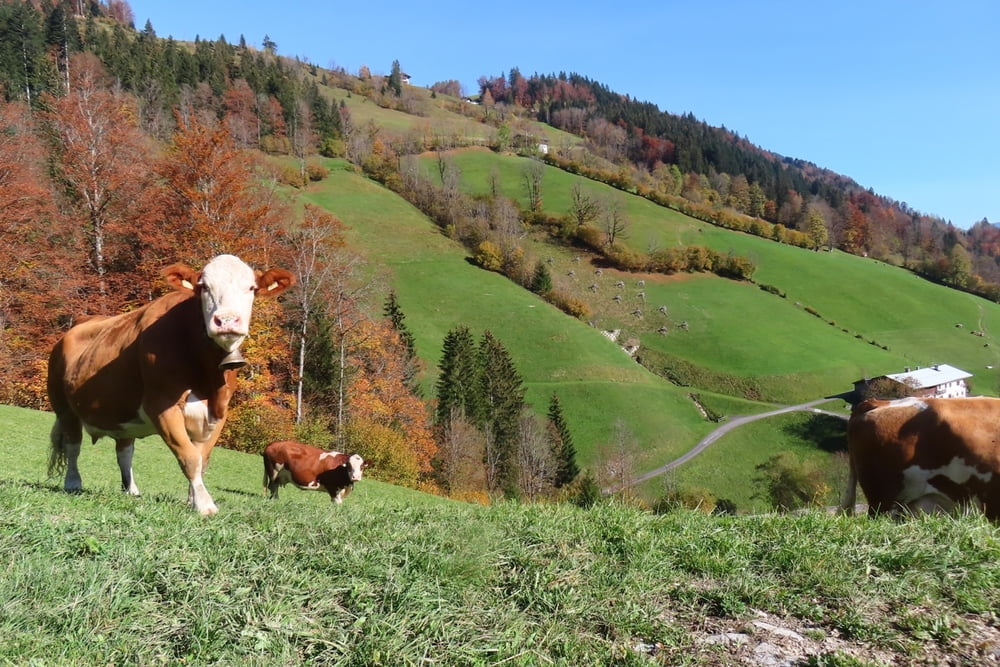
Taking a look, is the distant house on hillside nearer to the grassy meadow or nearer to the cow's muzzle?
the grassy meadow

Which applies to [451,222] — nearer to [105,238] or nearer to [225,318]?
[105,238]

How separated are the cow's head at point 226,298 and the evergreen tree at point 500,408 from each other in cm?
4320

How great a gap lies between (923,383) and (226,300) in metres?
75.6

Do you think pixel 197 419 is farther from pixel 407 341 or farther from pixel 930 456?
pixel 407 341

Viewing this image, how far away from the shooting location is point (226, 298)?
5.18 m

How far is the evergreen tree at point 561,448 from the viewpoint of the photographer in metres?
48.9

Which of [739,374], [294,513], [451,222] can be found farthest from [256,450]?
[451,222]

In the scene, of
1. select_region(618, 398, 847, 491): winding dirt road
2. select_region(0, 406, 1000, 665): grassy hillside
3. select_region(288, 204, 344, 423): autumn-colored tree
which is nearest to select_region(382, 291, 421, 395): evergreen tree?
select_region(288, 204, 344, 423): autumn-colored tree

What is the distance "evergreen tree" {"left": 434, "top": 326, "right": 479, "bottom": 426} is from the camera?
52.3m

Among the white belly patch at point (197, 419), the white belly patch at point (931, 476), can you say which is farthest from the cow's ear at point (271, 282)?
the white belly patch at point (931, 476)

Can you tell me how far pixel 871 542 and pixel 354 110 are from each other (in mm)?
169937

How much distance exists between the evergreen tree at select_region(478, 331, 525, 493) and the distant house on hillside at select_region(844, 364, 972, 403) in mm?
37633

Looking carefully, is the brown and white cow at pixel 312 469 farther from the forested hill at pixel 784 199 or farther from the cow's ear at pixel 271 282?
the forested hill at pixel 784 199

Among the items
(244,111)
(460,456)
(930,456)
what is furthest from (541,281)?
(244,111)
